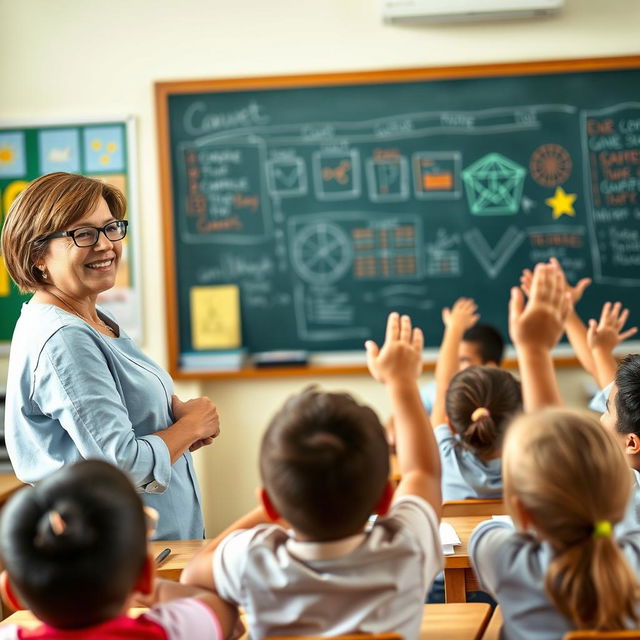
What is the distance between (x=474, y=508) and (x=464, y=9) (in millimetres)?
2874

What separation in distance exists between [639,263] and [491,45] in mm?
1359

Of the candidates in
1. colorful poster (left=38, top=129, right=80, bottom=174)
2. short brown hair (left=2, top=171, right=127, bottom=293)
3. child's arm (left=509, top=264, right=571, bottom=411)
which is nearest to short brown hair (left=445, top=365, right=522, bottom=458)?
child's arm (left=509, top=264, right=571, bottom=411)

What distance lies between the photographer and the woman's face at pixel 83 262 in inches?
81.5

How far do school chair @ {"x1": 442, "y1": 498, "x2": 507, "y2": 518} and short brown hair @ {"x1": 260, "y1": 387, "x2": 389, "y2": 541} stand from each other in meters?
1.20

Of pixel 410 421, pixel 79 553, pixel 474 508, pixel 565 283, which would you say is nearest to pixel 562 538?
pixel 410 421

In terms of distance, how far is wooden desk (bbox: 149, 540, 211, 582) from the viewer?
1929mm

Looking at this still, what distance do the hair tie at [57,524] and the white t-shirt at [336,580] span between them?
12.2 inches

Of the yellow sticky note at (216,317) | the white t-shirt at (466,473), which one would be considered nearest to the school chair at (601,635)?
the white t-shirt at (466,473)

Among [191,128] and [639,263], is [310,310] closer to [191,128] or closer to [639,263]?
[191,128]

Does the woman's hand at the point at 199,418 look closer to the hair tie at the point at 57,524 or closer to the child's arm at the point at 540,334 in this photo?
the child's arm at the point at 540,334

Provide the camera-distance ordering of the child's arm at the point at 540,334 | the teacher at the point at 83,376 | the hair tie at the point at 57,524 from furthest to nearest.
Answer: the teacher at the point at 83,376 → the child's arm at the point at 540,334 → the hair tie at the point at 57,524

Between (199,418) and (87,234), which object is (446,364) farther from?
(87,234)

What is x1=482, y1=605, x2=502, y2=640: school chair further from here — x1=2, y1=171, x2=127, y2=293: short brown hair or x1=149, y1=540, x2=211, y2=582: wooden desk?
x1=2, y1=171, x2=127, y2=293: short brown hair

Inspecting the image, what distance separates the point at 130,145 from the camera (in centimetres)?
469
